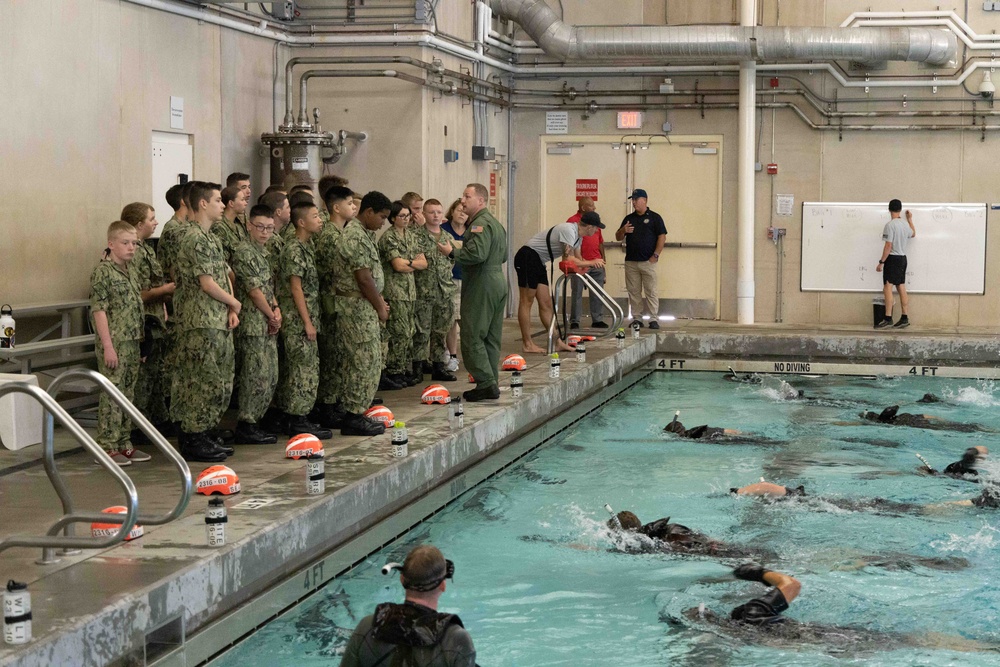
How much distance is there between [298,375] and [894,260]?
10306mm

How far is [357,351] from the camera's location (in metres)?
8.14

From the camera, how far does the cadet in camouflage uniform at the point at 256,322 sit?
744 centimetres

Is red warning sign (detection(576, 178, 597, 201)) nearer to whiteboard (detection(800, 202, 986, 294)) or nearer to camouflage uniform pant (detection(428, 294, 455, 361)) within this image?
whiteboard (detection(800, 202, 986, 294))

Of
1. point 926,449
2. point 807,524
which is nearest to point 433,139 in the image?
point 926,449

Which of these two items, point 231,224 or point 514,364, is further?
point 514,364

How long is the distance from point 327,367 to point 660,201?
9.87m

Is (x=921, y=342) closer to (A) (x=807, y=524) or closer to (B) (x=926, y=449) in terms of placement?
(B) (x=926, y=449)

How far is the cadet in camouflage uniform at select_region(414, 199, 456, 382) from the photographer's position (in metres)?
10.5

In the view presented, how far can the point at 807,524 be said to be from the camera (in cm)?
793

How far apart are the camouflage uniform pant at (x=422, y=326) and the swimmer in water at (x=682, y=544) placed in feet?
12.3

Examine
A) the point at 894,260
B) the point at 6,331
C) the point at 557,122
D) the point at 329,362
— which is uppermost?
the point at 557,122

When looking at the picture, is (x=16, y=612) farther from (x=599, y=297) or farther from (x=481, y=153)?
(x=481, y=153)

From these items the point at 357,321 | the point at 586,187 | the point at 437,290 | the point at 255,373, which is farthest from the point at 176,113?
the point at 586,187

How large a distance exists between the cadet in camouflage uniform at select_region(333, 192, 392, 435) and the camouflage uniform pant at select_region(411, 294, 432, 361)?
93.7 inches
